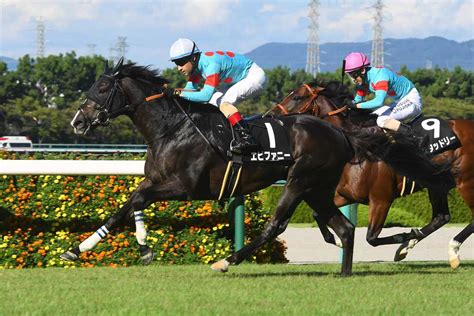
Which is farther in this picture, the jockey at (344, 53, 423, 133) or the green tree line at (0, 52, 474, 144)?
the green tree line at (0, 52, 474, 144)

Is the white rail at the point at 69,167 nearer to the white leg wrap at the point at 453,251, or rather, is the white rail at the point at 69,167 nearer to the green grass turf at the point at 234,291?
the green grass turf at the point at 234,291

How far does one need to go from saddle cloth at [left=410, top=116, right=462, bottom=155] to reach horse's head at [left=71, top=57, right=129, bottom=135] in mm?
2693

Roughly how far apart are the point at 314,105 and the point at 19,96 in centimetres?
4634

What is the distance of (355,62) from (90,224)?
2543 millimetres

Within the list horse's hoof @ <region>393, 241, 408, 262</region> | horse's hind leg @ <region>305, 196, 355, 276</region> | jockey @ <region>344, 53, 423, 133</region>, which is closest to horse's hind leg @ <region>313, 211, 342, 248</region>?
horse's hind leg @ <region>305, 196, 355, 276</region>

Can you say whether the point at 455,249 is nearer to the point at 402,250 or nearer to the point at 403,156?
the point at 402,250

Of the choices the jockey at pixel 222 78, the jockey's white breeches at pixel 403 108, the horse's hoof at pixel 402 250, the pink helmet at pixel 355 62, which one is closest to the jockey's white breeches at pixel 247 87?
the jockey at pixel 222 78

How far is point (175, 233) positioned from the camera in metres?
7.86

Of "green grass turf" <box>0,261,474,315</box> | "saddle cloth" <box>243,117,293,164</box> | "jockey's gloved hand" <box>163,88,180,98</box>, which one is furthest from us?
"jockey's gloved hand" <box>163,88,180,98</box>

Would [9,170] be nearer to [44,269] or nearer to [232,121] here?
[44,269]

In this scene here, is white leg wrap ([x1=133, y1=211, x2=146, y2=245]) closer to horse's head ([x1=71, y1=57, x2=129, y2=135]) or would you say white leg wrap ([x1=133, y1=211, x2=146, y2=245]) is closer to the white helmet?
horse's head ([x1=71, y1=57, x2=129, y2=135])

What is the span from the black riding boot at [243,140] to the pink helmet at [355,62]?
1.40 meters

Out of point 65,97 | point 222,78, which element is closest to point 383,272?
point 222,78

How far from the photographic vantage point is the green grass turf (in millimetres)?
4871
